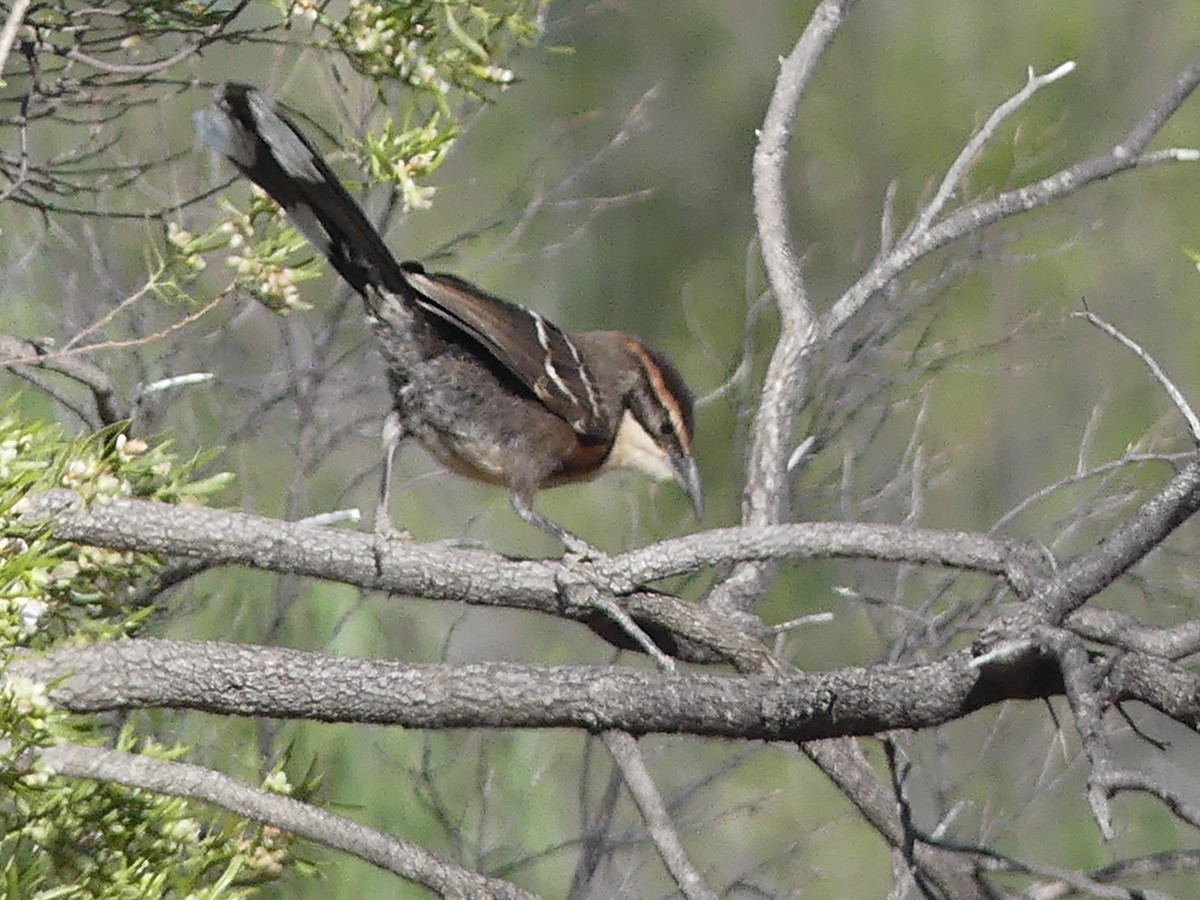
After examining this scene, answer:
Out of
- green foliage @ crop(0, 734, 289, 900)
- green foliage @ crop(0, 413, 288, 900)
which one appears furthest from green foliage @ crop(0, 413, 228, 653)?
green foliage @ crop(0, 734, 289, 900)

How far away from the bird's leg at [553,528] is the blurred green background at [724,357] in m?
0.39

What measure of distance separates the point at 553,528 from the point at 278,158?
3.76ft

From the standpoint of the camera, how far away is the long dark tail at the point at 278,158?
147 inches

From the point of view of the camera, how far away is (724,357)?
7.55 meters

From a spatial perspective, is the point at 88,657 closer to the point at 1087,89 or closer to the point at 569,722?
the point at 569,722

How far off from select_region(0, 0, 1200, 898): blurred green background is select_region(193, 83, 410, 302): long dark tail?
0.41ft

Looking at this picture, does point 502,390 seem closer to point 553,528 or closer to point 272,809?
point 553,528

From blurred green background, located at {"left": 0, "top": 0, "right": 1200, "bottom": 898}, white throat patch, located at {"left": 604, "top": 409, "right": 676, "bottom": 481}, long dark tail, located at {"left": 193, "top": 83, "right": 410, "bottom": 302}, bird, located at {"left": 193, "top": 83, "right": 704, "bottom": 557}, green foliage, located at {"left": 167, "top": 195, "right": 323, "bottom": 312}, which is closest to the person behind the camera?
green foliage, located at {"left": 167, "top": 195, "right": 323, "bottom": 312}

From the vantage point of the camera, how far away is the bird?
4.45 metres

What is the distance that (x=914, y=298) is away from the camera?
436 centimetres

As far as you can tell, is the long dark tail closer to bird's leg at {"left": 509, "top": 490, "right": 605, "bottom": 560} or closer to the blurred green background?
the blurred green background

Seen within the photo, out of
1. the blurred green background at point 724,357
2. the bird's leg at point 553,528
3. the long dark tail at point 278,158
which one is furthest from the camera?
the blurred green background at point 724,357

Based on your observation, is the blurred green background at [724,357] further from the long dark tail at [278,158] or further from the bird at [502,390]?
the bird at [502,390]

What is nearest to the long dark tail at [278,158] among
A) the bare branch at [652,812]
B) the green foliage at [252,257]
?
the green foliage at [252,257]
